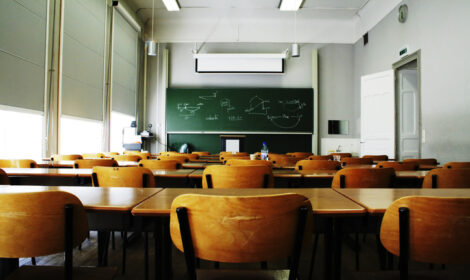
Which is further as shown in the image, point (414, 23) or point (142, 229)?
point (414, 23)

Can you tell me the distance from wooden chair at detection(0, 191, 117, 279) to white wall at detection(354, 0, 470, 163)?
4.85m

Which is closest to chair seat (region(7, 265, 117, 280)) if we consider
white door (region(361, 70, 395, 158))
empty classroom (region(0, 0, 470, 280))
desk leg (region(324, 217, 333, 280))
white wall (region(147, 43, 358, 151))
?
empty classroom (region(0, 0, 470, 280))

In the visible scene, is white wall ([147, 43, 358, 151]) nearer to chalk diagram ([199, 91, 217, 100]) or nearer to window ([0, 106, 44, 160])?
chalk diagram ([199, 91, 217, 100])

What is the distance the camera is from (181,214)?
784mm

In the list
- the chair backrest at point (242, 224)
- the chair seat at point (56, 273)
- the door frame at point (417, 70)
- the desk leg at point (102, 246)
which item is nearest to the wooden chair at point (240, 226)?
the chair backrest at point (242, 224)

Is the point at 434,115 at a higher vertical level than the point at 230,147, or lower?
higher

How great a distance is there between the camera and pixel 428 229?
2.70 ft

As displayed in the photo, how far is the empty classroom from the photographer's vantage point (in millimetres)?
836

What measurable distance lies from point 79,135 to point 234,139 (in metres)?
3.83

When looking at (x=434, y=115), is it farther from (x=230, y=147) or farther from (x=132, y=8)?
(x=132, y=8)

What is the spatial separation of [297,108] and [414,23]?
11.0ft

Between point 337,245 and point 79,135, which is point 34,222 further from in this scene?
point 79,135

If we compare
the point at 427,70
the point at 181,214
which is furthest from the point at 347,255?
the point at 427,70

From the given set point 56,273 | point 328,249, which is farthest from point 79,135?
point 328,249
